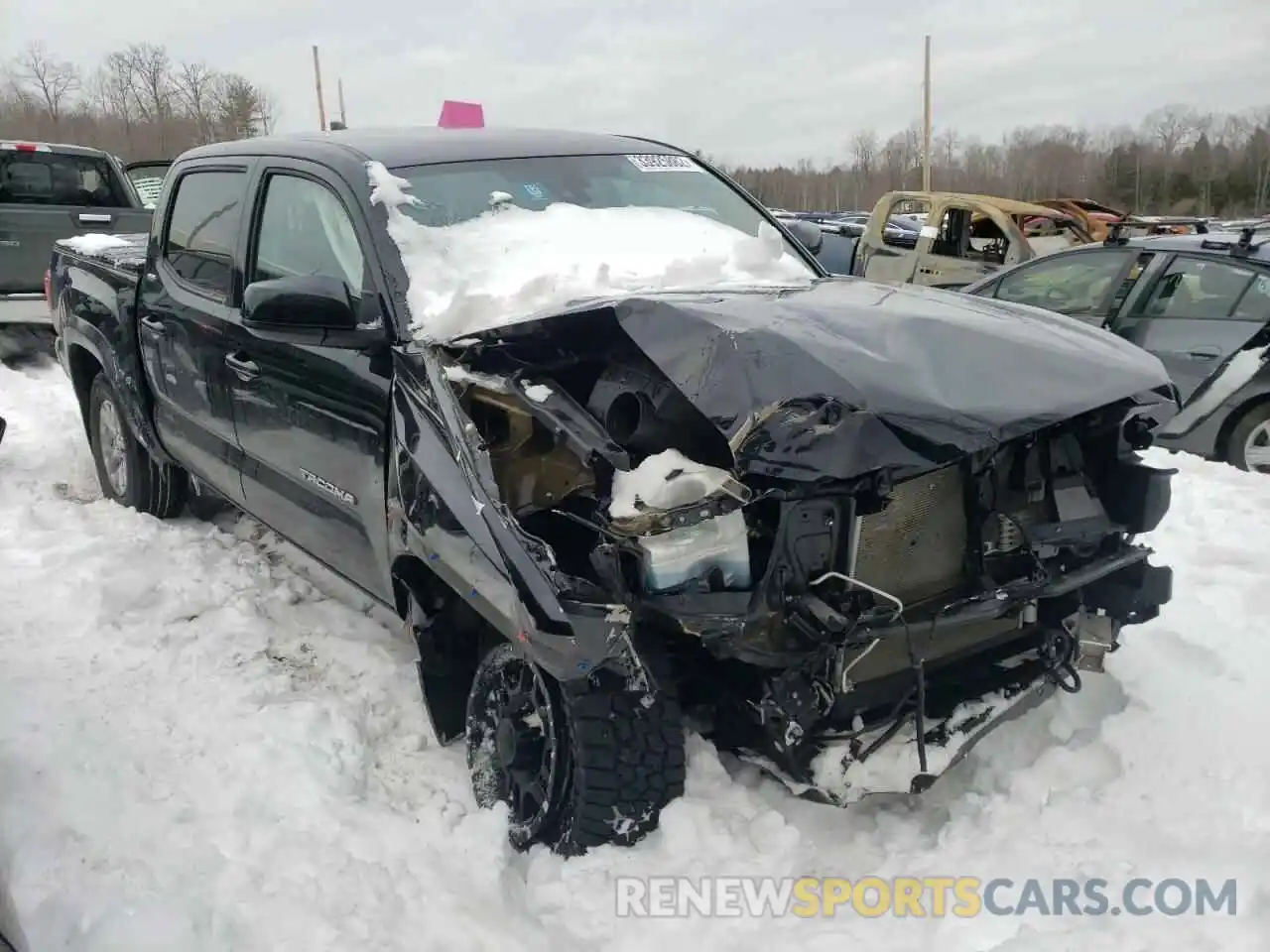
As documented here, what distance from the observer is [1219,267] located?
18.4 feet

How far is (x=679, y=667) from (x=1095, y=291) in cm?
482

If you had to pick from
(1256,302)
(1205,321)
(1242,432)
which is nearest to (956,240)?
(1205,321)

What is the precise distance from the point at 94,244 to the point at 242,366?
2669 mm

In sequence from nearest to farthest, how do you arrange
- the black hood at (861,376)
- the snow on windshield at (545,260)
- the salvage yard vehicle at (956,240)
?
the black hood at (861,376), the snow on windshield at (545,260), the salvage yard vehicle at (956,240)

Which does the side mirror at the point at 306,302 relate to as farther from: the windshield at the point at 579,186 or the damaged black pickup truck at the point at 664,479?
the windshield at the point at 579,186

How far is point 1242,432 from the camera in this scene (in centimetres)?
546

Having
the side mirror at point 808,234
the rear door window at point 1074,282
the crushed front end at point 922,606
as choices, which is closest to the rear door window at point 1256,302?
the rear door window at point 1074,282

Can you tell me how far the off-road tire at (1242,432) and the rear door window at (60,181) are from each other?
8997 mm

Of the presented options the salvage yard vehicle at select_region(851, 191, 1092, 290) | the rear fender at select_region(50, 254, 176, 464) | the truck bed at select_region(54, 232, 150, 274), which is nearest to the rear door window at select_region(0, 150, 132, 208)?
the truck bed at select_region(54, 232, 150, 274)

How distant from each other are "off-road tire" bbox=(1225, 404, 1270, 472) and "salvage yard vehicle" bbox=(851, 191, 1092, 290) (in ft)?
16.6

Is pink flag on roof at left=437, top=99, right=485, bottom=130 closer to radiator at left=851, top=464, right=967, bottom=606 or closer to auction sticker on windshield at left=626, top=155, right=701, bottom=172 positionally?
auction sticker on windshield at left=626, top=155, right=701, bottom=172

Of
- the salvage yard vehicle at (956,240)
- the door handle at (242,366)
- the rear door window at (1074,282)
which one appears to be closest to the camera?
the door handle at (242,366)

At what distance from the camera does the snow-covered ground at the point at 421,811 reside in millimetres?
2326

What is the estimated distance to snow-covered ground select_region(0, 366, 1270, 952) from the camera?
233 centimetres
